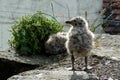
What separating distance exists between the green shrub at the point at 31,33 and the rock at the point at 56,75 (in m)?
0.90

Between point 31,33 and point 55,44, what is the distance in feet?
1.04

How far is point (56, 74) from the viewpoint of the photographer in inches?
247

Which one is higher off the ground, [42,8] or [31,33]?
[42,8]

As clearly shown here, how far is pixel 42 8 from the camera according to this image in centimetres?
1199

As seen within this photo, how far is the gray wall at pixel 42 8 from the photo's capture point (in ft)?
38.4

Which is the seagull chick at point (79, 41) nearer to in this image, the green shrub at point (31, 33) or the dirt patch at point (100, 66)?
the dirt patch at point (100, 66)

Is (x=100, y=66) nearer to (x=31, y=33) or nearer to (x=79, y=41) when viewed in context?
(x=79, y=41)

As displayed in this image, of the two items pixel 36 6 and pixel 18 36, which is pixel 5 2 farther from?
pixel 18 36

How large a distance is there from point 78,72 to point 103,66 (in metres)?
0.37

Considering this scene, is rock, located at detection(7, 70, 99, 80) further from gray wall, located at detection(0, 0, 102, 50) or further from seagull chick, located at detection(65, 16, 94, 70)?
gray wall, located at detection(0, 0, 102, 50)

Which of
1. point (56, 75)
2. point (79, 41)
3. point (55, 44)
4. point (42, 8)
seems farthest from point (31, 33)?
point (42, 8)

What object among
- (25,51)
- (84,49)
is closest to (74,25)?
(84,49)

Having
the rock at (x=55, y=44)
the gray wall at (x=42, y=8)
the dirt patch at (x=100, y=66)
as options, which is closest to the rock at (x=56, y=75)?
the dirt patch at (x=100, y=66)

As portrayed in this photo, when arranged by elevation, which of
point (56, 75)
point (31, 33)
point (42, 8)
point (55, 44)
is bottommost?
point (56, 75)
